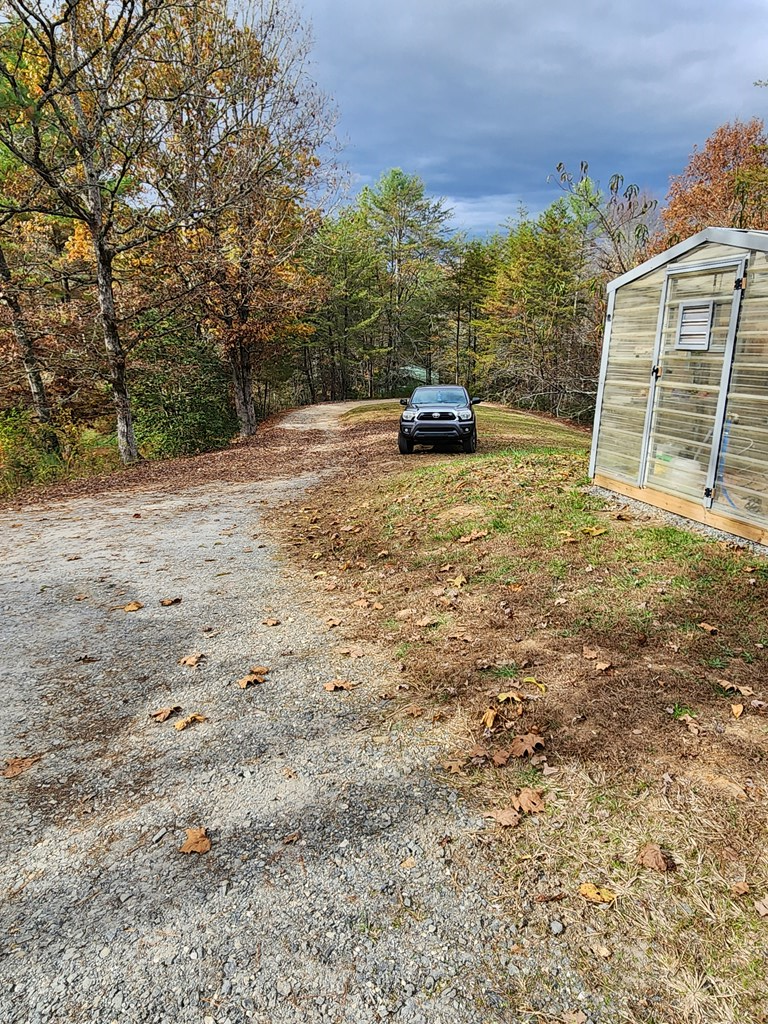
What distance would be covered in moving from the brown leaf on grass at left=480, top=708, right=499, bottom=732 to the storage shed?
4.00 meters

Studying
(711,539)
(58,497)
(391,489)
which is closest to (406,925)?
(711,539)

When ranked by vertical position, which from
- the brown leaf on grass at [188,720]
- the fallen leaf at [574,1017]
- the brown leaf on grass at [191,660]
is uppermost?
the fallen leaf at [574,1017]

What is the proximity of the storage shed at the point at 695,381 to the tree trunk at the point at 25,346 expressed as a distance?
13.5 metres

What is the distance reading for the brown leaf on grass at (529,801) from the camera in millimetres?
2719

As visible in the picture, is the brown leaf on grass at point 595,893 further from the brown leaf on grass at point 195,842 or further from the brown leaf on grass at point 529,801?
the brown leaf on grass at point 195,842

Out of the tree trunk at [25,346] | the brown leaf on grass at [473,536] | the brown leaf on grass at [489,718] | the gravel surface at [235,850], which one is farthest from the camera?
the tree trunk at [25,346]

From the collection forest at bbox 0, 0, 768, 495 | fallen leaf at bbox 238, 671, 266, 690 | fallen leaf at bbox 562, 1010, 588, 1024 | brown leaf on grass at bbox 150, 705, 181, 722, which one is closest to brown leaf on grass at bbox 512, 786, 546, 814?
fallen leaf at bbox 562, 1010, 588, 1024

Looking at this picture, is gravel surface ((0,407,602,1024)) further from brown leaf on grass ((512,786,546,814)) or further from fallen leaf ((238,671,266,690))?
brown leaf on grass ((512,786,546,814))

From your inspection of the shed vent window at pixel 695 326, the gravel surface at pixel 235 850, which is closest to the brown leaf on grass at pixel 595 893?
the gravel surface at pixel 235 850

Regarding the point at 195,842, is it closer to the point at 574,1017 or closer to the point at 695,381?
the point at 574,1017

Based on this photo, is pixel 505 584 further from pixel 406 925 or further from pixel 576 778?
pixel 406 925

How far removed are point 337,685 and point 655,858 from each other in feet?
7.27

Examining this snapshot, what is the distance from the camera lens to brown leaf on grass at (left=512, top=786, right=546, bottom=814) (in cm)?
272

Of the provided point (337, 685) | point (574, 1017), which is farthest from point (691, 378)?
point (574, 1017)
